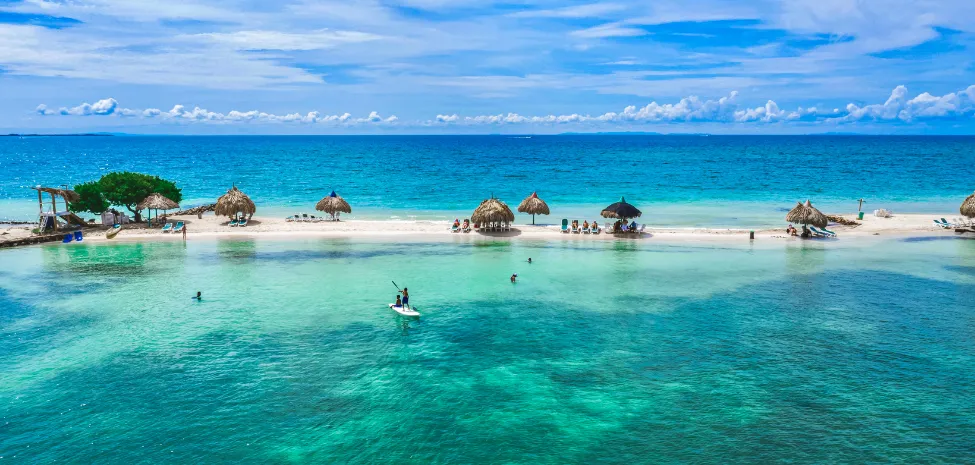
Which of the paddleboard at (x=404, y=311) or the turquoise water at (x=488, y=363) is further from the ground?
the paddleboard at (x=404, y=311)

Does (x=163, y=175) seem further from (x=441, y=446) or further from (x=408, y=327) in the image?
(x=441, y=446)

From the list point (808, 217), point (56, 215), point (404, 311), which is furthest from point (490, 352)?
point (56, 215)

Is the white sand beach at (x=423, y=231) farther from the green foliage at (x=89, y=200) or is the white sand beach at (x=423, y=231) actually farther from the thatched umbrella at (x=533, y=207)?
the green foliage at (x=89, y=200)

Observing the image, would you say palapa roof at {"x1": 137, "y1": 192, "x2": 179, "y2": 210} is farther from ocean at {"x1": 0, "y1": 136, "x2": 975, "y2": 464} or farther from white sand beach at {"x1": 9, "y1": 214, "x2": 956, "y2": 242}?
ocean at {"x1": 0, "y1": 136, "x2": 975, "y2": 464}

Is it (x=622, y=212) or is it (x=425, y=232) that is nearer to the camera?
(x=622, y=212)

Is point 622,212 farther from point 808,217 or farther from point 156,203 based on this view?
point 156,203

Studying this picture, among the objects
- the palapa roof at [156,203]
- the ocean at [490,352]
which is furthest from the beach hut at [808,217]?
the palapa roof at [156,203]

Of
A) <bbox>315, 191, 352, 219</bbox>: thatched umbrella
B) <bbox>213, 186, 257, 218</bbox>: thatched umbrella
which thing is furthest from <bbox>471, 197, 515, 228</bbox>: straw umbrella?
<bbox>213, 186, 257, 218</bbox>: thatched umbrella

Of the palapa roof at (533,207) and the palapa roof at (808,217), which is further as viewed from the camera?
the palapa roof at (533,207)
